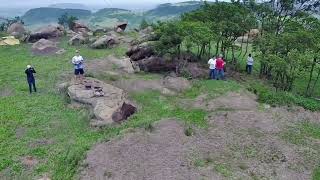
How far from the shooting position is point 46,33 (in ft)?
179

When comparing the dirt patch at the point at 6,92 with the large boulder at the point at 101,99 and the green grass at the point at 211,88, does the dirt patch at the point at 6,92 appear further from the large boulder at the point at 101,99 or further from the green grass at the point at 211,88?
the green grass at the point at 211,88

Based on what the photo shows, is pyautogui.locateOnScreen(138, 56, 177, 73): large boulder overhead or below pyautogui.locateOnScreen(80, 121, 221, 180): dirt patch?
overhead

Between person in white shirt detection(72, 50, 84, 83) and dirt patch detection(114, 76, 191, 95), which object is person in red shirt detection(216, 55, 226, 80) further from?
person in white shirt detection(72, 50, 84, 83)

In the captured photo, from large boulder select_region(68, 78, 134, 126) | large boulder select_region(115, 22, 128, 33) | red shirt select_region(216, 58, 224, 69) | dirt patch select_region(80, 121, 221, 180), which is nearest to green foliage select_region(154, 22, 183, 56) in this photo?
red shirt select_region(216, 58, 224, 69)

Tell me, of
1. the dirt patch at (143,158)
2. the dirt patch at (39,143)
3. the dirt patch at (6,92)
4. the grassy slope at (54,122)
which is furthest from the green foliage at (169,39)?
the dirt patch at (39,143)

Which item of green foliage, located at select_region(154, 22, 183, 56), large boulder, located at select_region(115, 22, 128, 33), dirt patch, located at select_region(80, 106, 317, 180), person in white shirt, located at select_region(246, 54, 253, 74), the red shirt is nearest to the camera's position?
dirt patch, located at select_region(80, 106, 317, 180)

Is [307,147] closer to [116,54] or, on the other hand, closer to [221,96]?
[221,96]

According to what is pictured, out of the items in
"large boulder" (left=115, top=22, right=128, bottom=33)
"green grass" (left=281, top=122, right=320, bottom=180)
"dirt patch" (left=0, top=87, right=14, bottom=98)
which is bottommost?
"green grass" (left=281, top=122, right=320, bottom=180)

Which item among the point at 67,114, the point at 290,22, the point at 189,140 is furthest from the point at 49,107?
the point at 290,22

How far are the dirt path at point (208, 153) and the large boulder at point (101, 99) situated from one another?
2.75 metres

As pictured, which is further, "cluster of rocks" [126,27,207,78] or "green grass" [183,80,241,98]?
"cluster of rocks" [126,27,207,78]

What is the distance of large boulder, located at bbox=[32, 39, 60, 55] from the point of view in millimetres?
47031

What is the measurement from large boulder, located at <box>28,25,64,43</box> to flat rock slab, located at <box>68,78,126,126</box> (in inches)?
995

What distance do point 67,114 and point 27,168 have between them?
6931 millimetres
